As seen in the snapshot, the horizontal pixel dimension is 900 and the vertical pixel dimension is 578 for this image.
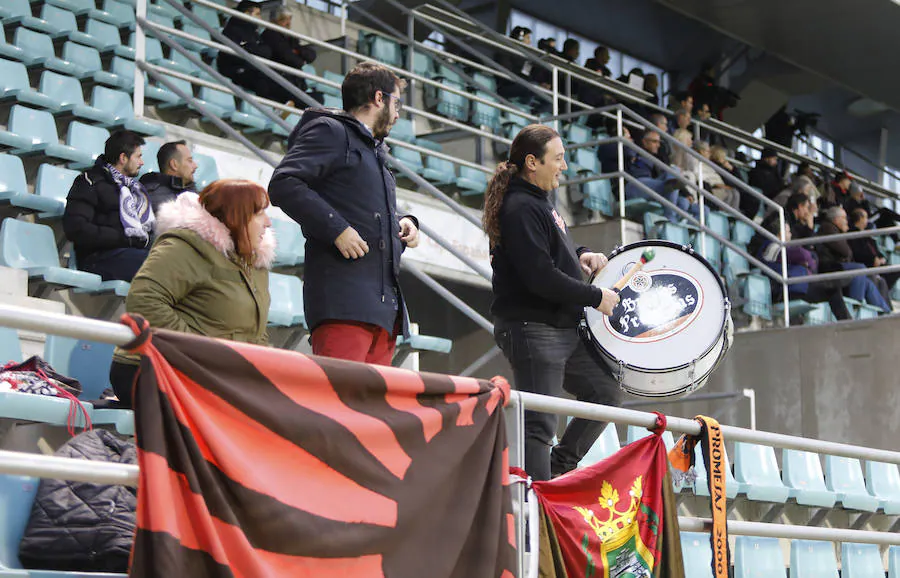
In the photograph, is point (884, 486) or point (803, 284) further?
point (803, 284)

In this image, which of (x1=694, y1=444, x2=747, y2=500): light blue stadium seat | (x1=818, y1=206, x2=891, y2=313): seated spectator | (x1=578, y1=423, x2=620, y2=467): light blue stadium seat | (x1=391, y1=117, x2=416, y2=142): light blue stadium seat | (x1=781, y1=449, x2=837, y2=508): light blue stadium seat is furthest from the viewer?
(x1=818, y1=206, x2=891, y2=313): seated spectator

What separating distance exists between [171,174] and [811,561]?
3485mm

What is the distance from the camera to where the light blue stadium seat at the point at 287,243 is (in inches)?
259

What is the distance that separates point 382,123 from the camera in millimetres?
3742

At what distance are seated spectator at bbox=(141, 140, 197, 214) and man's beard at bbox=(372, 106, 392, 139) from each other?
2.38 meters

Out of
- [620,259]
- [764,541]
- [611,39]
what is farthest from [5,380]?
[611,39]

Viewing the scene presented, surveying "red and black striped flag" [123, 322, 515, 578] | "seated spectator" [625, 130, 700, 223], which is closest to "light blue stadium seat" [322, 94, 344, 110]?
"seated spectator" [625, 130, 700, 223]

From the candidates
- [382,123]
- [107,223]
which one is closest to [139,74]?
[107,223]

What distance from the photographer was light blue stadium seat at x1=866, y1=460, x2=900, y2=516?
22.6 ft

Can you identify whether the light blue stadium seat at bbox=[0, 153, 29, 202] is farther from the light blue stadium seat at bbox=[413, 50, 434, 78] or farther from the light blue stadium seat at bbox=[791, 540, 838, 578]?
the light blue stadium seat at bbox=[413, 50, 434, 78]

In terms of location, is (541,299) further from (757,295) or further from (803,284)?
(803,284)

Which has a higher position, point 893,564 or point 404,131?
point 404,131

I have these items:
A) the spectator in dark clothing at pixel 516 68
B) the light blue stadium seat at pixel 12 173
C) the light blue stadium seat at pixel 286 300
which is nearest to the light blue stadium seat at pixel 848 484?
the light blue stadium seat at pixel 286 300

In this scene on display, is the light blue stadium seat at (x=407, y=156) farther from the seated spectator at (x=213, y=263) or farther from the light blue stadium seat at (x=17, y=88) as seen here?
the seated spectator at (x=213, y=263)
